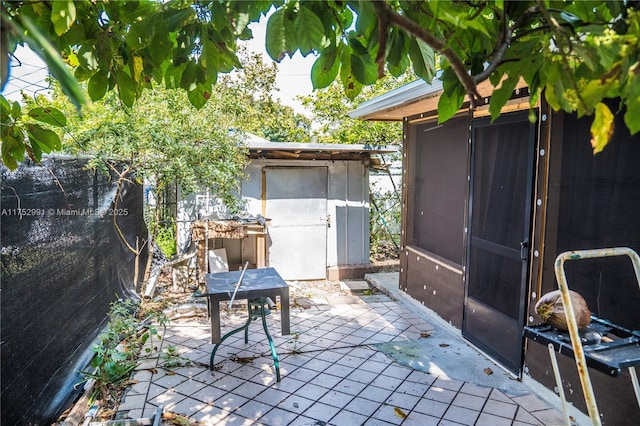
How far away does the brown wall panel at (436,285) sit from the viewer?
440cm

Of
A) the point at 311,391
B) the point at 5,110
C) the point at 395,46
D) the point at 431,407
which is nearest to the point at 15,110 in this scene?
the point at 5,110

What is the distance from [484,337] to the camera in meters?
3.89

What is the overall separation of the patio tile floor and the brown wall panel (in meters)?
0.36

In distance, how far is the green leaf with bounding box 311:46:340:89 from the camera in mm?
1365

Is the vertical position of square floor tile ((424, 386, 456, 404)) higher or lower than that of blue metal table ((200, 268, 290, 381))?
lower

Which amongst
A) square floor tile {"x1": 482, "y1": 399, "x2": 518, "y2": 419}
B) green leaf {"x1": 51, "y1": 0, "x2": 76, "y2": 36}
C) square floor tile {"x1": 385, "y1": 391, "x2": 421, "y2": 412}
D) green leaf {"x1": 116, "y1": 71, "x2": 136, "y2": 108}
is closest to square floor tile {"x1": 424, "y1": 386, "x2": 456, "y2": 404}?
square floor tile {"x1": 385, "y1": 391, "x2": 421, "y2": 412}

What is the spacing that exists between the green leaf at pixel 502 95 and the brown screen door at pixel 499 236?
7.39 ft

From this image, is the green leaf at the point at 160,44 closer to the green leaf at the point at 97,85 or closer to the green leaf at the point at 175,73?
the green leaf at the point at 175,73

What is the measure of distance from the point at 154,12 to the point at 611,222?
267cm

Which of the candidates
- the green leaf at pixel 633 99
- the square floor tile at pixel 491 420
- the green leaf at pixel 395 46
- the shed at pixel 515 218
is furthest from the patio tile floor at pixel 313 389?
the green leaf at pixel 633 99

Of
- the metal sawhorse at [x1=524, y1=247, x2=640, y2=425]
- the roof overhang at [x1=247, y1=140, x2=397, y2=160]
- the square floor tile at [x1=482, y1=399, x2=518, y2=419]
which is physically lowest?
the square floor tile at [x1=482, y1=399, x2=518, y2=419]

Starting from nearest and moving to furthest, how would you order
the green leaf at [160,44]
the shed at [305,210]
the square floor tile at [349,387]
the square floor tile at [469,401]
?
the green leaf at [160,44] < the square floor tile at [469,401] < the square floor tile at [349,387] < the shed at [305,210]

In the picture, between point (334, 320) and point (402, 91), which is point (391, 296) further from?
point (402, 91)

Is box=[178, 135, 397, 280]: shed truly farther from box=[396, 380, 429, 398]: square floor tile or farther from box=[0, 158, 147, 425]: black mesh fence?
box=[396, 380, 429, 398]: square floor tile
